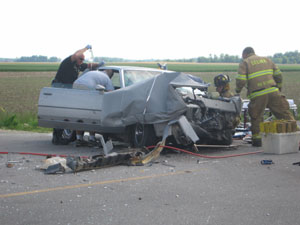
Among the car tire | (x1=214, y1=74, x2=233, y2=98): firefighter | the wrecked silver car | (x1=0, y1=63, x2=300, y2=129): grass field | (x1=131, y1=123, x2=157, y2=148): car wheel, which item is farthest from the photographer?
(x1=0, y1=63, x2=300, y2=129): grass field

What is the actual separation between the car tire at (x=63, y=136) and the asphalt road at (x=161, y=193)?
2.41 m

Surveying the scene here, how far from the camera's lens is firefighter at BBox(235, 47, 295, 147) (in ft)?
37.4

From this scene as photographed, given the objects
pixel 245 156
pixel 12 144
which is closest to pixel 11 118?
pixel 12 144

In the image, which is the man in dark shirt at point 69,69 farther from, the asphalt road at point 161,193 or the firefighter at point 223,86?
the asphalt road at point 161,193

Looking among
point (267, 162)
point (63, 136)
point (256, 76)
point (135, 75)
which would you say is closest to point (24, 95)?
point (63, 136)

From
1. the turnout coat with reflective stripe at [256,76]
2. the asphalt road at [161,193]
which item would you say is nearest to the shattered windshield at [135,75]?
the turnout coat with reflective stripe at [256,76]

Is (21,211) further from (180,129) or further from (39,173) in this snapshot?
(180,129)

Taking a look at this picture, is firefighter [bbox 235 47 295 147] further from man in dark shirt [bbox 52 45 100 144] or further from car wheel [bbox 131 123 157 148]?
man in dark shirt [bbox 52 45 100 144]

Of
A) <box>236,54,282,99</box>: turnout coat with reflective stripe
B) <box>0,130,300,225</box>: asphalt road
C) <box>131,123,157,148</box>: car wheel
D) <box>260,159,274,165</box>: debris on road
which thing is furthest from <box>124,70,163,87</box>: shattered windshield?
<box>260,159,274,165</box>: debris on road

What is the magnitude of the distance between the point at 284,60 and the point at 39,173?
145915mm

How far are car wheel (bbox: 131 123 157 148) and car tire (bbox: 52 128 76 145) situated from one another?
2.14 metres

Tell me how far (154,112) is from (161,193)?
3.51 metres

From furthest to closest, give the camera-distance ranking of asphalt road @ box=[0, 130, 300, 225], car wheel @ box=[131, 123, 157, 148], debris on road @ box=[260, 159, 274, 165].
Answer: car wheel @ box=[131, 123, 157, 148]
debris on road @ box=[260, 159, 274, 165]
asphalt road @ box=[0, 130, 300, 225]

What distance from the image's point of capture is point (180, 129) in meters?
9.84
